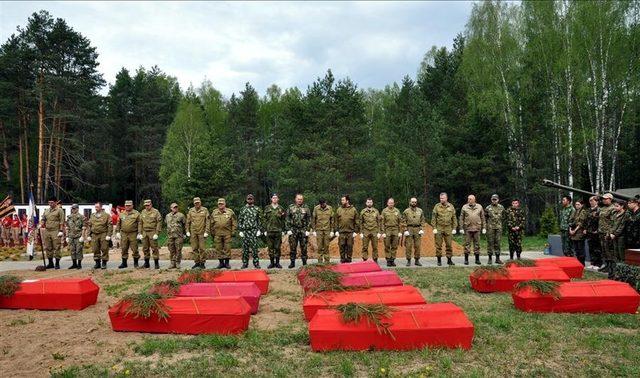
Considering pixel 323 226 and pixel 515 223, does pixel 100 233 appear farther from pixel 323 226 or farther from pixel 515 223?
Answer: pixel 515 223

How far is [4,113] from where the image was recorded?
3409cm

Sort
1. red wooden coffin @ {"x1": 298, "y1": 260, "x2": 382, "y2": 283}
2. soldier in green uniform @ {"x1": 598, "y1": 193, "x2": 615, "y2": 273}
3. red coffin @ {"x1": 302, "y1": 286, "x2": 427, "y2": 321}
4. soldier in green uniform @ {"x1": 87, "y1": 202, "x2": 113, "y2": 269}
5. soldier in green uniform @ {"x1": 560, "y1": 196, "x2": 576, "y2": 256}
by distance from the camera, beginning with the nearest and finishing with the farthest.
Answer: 1. red coffin @ {"x1": 302, "y1": 286, "x2": 427, "y2": 321}
2. red wooden coffin @ {"x1": 298, "y1": 260, "x2": 382, "y2": 283}
3. soldier in green uniform @ {"x1": 598, "y1": 193, "x2": 615, "y2": 273}
4. soldier in green uniform @ {"x1": 560, "y1": 196, "x2": 576, "y2": 256}
5. soldier in green uniform @ {"x1": 87, "y1": 202, "x2": 113, "y2": 269}

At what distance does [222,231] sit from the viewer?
13609 millimetres

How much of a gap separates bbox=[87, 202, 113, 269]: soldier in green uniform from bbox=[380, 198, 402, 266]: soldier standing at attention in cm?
789

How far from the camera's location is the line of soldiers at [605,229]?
11.1 metres

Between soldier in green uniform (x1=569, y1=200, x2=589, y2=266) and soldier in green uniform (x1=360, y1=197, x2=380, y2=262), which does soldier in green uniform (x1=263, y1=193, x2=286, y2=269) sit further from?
soldier in green uniform (x1=569, y1=200, x2=589, y2=266)

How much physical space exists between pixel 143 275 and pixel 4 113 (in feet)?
92.7

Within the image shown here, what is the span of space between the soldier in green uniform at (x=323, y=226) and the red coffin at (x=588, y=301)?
6.77m

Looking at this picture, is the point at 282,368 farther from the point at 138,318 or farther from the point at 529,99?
the point at 529,99

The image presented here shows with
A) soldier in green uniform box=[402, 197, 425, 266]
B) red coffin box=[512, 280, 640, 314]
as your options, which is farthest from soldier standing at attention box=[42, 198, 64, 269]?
red coffin box=[512, 280, 640, 314]

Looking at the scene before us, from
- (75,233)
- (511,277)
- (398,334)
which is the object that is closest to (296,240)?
(511,277)

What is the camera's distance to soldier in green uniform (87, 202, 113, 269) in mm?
14297

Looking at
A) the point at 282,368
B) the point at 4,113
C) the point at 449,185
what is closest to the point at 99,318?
the point at 282,368

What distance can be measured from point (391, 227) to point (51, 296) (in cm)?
855
